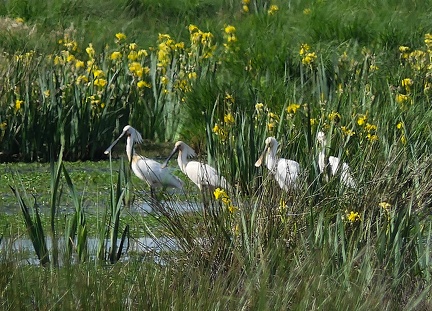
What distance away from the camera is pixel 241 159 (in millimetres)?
8211

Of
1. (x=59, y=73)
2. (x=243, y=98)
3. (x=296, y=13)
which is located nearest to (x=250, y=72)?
(x=243, y=98)

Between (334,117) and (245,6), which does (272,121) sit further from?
(245,6)

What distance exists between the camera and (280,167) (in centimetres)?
732

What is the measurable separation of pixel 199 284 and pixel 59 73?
23.5 ft

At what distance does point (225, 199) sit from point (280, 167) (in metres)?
1.61

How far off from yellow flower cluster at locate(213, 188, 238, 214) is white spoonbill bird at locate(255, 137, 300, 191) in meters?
0.25

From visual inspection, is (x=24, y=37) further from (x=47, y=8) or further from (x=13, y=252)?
(x=13, y=252)

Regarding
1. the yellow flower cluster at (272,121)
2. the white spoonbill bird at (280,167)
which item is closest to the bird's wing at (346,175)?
the white spoonbill bird at (280,167)

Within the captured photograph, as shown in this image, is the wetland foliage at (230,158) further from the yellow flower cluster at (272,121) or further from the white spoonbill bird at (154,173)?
the white spoonbill bird at (154,173)

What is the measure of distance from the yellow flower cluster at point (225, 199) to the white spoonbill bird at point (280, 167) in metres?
0.25

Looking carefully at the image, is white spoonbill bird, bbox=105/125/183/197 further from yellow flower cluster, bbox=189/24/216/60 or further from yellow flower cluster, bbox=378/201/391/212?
yellow flower cluster, bbox=378/201/391/212

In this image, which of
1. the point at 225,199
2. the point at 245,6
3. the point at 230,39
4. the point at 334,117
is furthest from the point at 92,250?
the point at 245,6

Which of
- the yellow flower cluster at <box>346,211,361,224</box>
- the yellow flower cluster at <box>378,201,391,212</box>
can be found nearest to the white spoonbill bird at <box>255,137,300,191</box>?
the yellow flower cluster at <box>346,211,361,224</box>

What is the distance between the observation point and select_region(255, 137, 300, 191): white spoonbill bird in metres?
5.89
